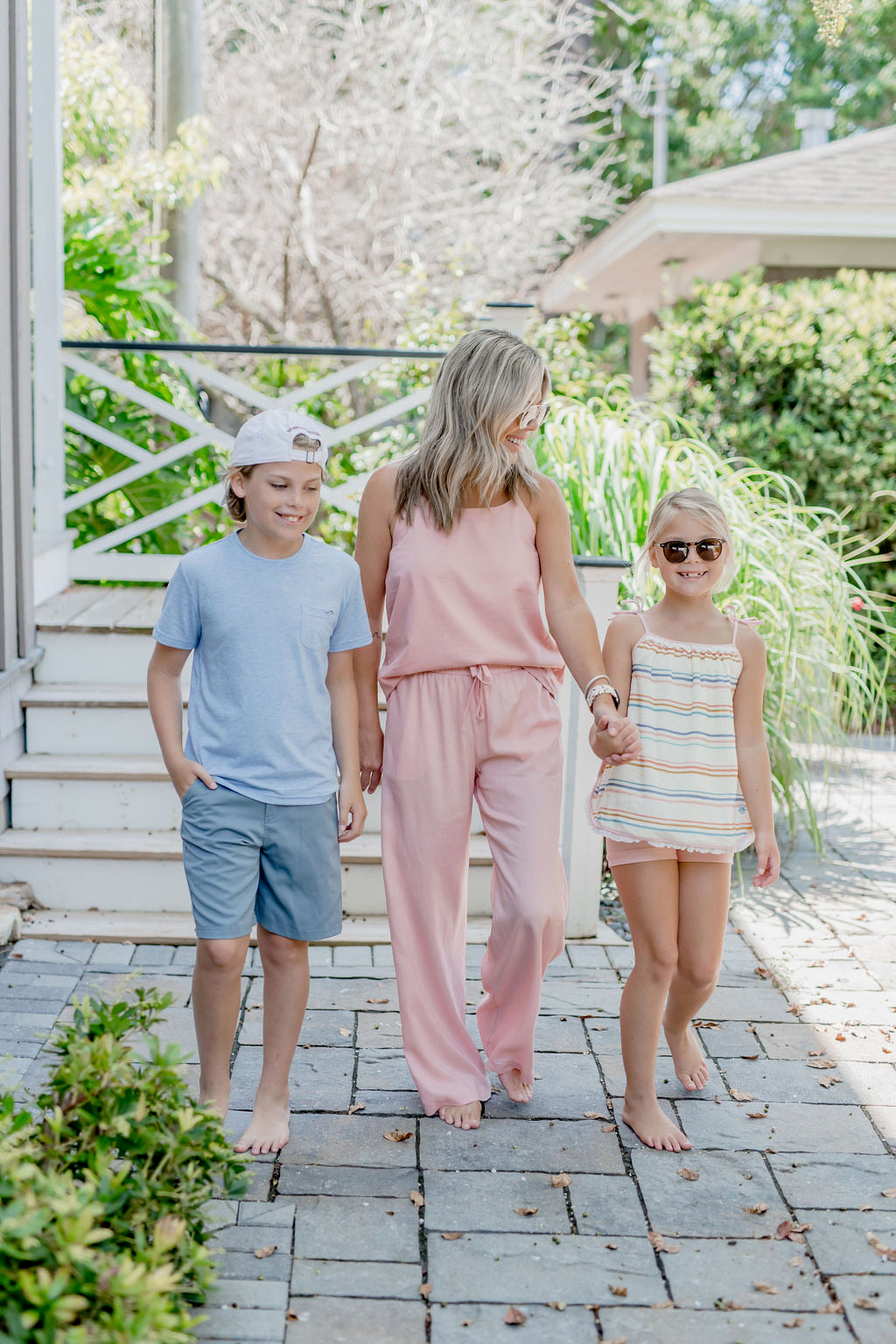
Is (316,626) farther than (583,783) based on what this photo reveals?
No

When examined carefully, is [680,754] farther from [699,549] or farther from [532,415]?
[532,415]

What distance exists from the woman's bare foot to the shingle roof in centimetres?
772

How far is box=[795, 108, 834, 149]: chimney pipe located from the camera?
42.9ft

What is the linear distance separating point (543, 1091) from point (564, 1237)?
63cm

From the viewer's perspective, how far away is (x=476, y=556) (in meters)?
2.81

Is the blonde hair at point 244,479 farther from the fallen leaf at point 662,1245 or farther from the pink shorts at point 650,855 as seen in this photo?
the fallen leaf at point 662,1245

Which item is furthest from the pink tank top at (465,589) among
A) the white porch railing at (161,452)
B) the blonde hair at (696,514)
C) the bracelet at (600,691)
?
the white porch railing at (161,452)

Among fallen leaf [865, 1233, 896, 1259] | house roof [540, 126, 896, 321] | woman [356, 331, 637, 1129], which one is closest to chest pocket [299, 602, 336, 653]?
woman [356, 331, 637, 1129]

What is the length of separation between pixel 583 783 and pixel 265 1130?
1632 millimetres

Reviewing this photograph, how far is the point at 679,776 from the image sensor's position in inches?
110

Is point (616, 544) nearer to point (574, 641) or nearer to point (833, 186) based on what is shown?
point (574, 641)

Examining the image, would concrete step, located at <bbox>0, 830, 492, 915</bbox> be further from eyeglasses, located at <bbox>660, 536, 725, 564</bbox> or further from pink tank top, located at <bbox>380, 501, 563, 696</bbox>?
eyeglasses, located at <bbox>660, 536, 725, 564</bbox>

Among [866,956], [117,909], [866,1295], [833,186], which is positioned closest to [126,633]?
[117,909]

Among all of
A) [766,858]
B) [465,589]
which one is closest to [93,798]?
[465,589]
